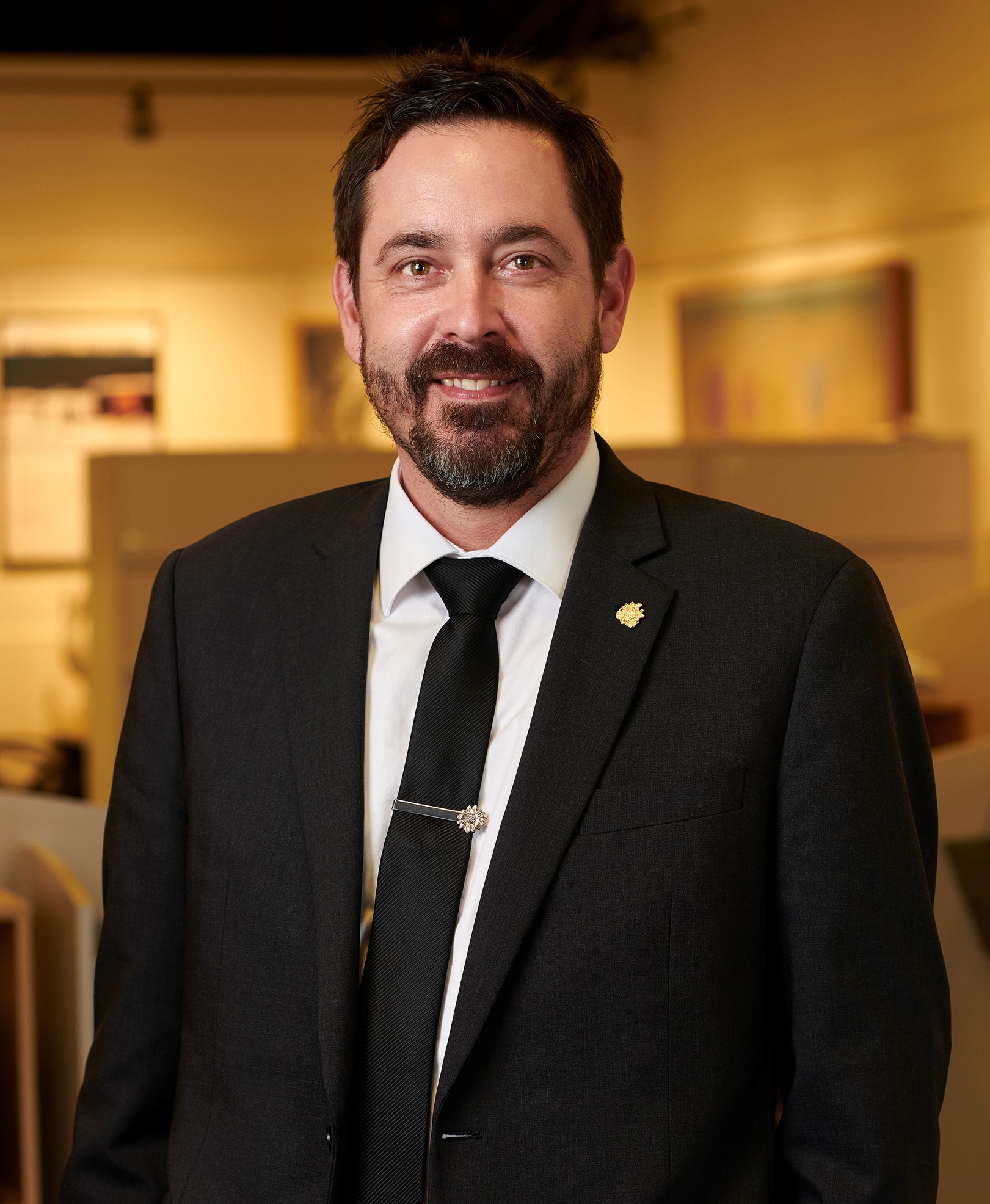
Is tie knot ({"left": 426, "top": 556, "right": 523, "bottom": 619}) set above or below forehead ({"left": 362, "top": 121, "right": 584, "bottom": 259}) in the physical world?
below

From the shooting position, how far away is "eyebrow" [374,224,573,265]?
48.3 inches

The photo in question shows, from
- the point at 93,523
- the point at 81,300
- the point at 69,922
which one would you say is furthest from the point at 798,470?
the point at 81,300

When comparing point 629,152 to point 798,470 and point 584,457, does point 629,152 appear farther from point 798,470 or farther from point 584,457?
point 584,457

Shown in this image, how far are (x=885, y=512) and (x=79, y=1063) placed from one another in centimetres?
286

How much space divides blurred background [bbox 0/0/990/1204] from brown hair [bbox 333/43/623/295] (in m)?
3.93

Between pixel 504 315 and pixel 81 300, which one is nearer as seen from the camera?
pixel 504 315

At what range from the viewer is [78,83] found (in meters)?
6.16

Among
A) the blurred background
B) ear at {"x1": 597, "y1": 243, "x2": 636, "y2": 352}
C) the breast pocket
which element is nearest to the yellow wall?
the blurred background

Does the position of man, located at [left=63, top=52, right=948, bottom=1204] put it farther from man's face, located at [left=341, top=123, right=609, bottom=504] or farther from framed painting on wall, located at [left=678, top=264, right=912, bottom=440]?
framed painting on wall, located at [left=678, top=264, right=912, bottom=440]

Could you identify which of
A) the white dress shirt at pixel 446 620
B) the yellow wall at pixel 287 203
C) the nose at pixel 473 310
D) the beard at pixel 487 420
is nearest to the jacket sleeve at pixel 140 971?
the white dress shirt at pixel 446 620

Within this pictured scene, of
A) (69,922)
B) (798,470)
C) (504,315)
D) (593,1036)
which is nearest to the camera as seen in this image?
(593,1036)

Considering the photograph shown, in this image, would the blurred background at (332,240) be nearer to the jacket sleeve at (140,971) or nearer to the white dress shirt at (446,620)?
the jacket sleeve at (140,971)

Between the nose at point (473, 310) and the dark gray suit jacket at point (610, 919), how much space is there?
0.23 metres

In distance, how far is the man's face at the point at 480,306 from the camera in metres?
1.23
